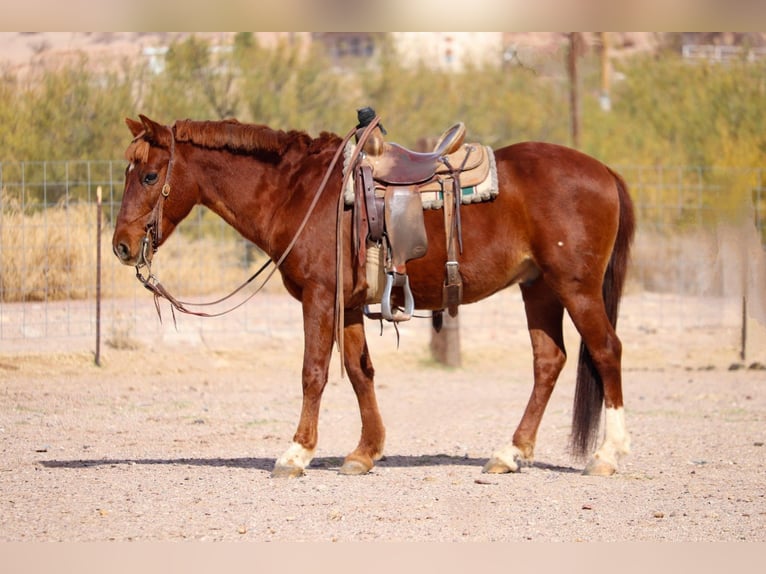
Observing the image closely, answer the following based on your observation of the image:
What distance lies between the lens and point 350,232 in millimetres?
6875

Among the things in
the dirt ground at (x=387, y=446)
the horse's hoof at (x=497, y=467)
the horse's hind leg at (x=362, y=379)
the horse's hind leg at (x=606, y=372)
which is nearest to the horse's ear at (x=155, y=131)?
the horse's hind leg at (x=362, y=379)

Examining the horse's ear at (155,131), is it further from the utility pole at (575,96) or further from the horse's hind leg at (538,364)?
the utility pole at (575,96)

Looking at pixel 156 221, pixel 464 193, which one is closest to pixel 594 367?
pixel 464 193

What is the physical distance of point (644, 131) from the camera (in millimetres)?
22016

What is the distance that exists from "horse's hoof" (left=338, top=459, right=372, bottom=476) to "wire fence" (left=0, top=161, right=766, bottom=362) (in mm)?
4717

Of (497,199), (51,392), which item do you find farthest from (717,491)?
(51,392)

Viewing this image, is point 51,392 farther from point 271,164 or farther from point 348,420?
point 271,164

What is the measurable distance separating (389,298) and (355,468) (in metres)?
1.07

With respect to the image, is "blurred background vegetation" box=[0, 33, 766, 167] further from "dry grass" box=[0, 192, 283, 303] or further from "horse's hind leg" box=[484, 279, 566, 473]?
"horse's hind leg" box=[484, 279, 566, 473]

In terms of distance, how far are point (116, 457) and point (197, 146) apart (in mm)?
2176

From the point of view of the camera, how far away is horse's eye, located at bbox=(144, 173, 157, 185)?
6.87m

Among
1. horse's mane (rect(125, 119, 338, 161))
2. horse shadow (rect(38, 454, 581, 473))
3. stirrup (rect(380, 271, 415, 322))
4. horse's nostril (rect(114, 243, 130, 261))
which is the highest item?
horse's mane (rect(125, 119, 338, 161))

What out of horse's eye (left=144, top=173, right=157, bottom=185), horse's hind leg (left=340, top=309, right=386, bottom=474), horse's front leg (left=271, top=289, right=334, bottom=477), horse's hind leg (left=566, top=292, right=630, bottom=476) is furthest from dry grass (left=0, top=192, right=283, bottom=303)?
horse's hind leg (left=566, top=292, right=630, bottom=476)

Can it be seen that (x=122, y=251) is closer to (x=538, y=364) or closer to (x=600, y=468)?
(x=538, y=364)
